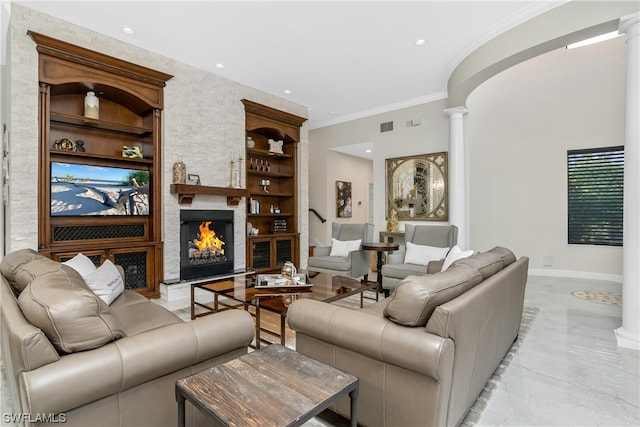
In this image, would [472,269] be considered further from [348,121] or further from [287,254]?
[348,121]

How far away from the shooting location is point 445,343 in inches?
51.9

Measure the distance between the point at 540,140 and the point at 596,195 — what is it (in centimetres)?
128

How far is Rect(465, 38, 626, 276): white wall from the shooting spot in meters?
5.23

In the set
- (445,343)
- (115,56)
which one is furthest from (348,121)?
(445,343)

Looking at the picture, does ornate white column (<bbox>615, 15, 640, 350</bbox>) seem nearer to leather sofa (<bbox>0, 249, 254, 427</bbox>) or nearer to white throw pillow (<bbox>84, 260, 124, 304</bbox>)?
leather sofa (<bbox>0, 249, 254, 427</bbox>)

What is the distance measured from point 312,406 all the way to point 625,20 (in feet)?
12.3

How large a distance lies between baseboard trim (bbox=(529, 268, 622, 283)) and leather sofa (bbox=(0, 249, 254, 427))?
606 cm

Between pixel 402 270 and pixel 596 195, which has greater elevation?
pixel 596 195

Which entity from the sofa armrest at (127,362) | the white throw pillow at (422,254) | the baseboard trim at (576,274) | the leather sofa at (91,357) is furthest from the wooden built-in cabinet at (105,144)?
the baseboard trim at (576,274)

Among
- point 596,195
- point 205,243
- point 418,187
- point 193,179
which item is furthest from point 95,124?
point 596,195

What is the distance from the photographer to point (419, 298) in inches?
57.1

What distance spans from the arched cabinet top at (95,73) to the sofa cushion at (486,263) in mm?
4012

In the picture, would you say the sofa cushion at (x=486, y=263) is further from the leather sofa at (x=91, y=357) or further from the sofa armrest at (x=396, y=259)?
the sofa armrest at (x=396, y=259)

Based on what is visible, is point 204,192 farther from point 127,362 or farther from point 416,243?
point 127,362
